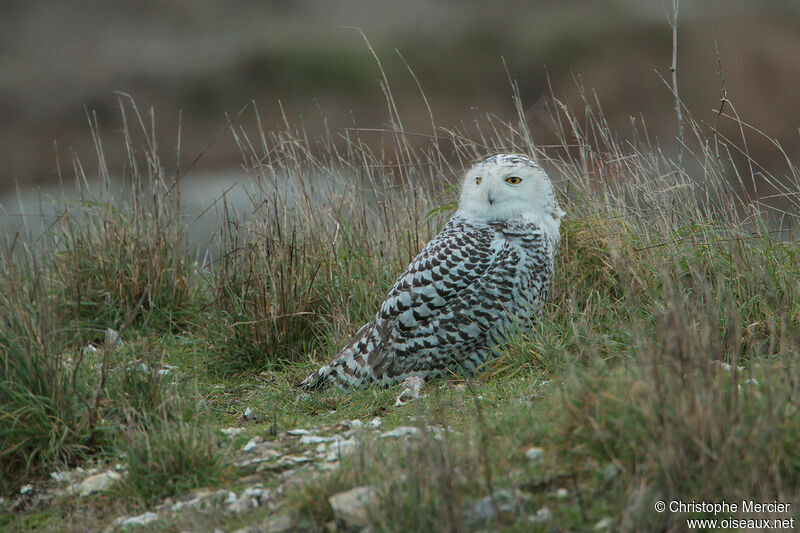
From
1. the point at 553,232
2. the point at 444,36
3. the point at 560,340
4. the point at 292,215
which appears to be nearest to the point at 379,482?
the point at 560,340

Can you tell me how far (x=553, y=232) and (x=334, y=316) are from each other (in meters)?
1.41

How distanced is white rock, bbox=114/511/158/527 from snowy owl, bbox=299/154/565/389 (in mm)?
1560

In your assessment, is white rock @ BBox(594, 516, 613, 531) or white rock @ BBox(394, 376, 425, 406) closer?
white rock @ BBox(594, 516, 613, 531)

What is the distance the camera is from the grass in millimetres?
2256

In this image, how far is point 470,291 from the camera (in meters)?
3.98

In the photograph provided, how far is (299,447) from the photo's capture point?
307cm

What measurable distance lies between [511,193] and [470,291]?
57 cm

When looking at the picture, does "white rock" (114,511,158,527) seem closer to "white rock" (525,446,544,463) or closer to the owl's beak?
"white rock" (525,446,544,463)

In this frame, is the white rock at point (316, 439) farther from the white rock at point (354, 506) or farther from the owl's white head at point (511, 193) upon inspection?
the owl's white head at point (511, 193)

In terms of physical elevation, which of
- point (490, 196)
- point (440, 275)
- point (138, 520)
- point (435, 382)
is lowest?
point (435, 382)

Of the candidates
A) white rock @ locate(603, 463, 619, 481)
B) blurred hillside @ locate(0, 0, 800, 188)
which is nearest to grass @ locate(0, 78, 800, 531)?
white rock @ locate(603, 463, 619, 481)

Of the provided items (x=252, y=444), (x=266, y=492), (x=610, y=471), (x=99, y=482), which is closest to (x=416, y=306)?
(x=252, y=444)

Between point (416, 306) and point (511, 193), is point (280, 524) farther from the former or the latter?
point (511, 193)

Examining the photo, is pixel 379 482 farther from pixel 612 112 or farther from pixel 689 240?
pixel 612 112
